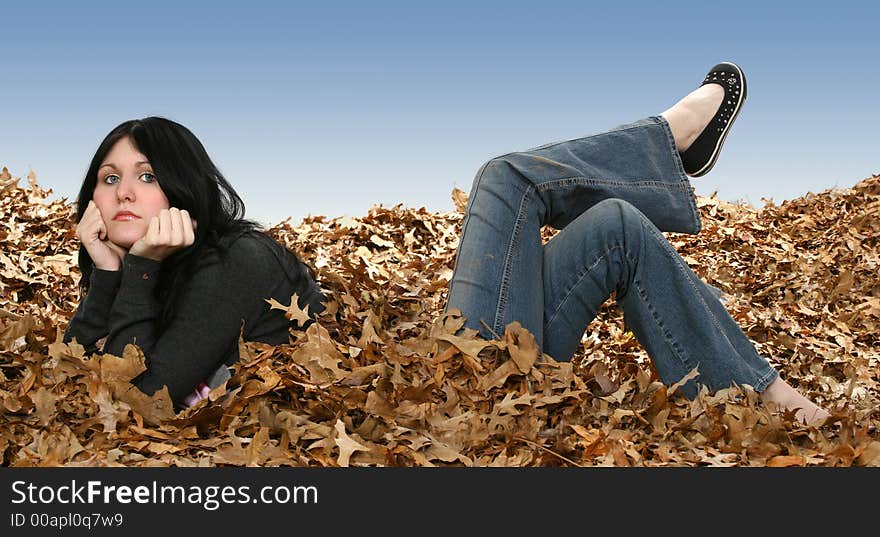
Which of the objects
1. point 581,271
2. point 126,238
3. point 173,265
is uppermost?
point 126,238

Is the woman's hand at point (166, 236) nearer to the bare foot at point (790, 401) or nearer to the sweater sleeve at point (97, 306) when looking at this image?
the sweater sleeve at point (97, 306)

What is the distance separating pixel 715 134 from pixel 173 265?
8.10 feet

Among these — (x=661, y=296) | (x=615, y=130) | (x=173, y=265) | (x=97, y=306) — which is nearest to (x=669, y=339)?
(x=661, y=296)

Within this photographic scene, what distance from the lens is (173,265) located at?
319 centimetres

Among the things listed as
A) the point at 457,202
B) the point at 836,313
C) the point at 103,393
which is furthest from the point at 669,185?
the point at 457,202

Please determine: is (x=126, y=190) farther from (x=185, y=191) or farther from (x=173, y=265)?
(x=173, y=265)

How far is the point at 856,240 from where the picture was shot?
7.15 metres

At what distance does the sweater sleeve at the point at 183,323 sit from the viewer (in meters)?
2.95

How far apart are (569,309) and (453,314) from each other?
53cm

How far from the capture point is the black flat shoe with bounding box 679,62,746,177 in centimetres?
377

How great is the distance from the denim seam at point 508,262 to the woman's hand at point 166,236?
3.93 feet

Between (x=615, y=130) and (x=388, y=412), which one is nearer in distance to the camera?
(x=388, y=412)

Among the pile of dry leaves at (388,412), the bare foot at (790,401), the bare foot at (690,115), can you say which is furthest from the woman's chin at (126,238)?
the bare foot at (790,401)

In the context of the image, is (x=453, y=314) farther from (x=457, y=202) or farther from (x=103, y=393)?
(x=457, y=202)
